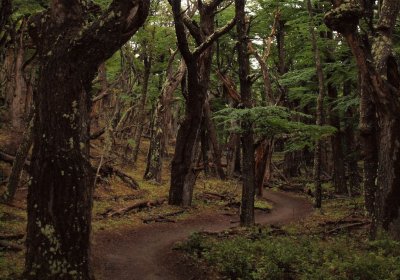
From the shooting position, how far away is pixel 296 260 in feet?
27.3

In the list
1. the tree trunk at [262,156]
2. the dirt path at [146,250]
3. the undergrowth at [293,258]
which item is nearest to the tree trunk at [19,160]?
the dirt path at [146,250]

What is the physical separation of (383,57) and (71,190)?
8.12 metres

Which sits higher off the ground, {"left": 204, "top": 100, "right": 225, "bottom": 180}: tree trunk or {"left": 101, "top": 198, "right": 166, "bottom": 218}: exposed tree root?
{"left": 204, "top": 100, "right": 225, "bottom": 180}: tree trunk

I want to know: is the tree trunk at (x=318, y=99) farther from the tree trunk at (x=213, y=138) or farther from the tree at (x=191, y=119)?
the tree trunk at (x=213, y=138)

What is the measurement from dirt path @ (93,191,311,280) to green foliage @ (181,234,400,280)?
832 mm

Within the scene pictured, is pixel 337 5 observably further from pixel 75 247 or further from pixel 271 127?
pixel 75 247

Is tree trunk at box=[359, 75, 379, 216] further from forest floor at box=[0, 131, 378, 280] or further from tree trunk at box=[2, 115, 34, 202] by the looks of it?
tree trunk at box=[2, 115, 34, 202]

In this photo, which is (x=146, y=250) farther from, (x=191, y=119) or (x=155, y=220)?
(x=191, y=119)

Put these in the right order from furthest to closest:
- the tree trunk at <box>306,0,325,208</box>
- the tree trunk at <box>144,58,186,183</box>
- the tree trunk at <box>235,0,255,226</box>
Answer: the tree trunk at <box>144,58,186,183</box>, the tree trunk at <box>306,0,325,208</box>, the tree trunk at <box>235,0,255,226</box>

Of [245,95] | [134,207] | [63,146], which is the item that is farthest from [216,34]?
[63,146]

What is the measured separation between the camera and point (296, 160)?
3256 cm

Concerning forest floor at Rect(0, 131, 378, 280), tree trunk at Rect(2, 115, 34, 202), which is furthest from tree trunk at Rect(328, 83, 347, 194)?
tree trunk at Rect(2, 115, 34, 202)

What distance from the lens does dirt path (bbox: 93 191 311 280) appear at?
27.8 ft

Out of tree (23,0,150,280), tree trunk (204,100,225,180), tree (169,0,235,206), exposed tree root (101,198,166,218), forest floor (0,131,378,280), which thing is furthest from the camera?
tree trunk (204,100,225,180)
